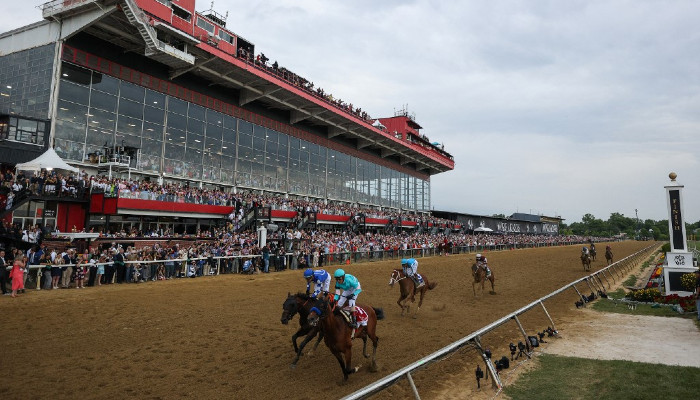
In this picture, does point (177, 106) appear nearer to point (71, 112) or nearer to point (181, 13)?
point (181, 13)

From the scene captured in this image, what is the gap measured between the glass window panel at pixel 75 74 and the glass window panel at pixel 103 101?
34.2 inches

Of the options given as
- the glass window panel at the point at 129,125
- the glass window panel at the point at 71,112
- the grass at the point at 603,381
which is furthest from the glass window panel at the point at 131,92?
the grass at the point at 603,381

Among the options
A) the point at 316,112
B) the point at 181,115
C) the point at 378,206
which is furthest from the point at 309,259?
the point at 378,206

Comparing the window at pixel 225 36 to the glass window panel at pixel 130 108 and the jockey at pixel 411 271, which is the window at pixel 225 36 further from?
the jockey at pixel 411 271

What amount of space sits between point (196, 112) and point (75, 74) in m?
9.03

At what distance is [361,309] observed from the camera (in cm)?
709

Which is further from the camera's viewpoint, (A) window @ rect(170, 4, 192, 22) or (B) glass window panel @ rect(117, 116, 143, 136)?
(A) window @ rect(170, 4, 192, 22)

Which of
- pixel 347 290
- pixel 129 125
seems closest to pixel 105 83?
pixel 129 125

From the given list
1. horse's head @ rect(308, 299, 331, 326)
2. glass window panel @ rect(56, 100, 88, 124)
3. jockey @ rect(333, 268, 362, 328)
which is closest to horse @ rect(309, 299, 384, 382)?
horse's head @ rect(308, 299, 331, 326)

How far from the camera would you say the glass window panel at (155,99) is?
28625mm

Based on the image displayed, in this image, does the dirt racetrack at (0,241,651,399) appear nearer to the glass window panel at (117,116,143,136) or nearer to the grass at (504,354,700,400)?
the grass at (504,354,700,400)

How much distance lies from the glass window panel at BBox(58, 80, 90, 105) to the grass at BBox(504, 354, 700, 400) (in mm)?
28745

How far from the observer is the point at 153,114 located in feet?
94.6

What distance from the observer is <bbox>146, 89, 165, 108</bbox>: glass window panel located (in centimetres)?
2862
